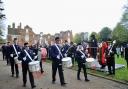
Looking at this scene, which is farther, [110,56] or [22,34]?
[22,34]

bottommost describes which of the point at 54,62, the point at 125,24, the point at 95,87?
the point at 95,87

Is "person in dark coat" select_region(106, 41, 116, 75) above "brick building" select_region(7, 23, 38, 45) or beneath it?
beneath

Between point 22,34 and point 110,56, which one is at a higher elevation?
point 22,34

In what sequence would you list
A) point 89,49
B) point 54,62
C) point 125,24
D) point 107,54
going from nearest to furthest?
point 54,62 → point 107,54 → point 89,49 → point 125,24

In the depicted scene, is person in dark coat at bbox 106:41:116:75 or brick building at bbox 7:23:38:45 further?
brick building at bbox 7:23:38:45

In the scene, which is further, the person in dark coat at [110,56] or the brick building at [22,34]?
the brick building at [22,34]

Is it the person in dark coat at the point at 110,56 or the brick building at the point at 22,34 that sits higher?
the brick building at the point at 22,34

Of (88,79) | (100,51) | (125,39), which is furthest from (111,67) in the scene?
(125,39)

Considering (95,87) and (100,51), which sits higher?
(100,51)

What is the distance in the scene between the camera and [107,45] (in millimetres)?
19469

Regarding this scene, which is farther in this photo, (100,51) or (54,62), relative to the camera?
(100,51)

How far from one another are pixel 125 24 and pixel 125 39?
3.56 metres

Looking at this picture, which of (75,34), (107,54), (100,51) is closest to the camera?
(107,54)

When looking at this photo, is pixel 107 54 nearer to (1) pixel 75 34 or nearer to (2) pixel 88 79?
(2) pixel 88 79
